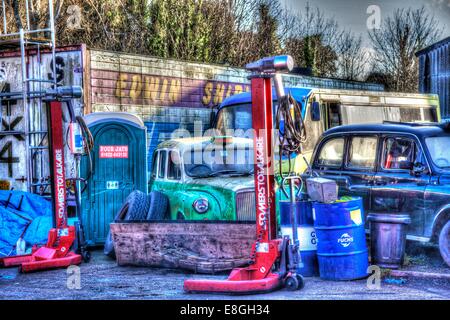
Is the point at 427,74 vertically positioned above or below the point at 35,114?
above

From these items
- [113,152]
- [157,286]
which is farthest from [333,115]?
[157,286]

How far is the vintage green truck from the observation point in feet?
33.7

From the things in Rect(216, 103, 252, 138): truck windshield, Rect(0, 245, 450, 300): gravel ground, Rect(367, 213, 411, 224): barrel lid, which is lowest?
Rect(0, 245, 450, 300): gravel ground

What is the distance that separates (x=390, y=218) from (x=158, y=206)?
3.84m

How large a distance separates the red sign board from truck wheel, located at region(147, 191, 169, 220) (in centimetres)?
210

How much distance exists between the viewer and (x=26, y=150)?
14.2 meters

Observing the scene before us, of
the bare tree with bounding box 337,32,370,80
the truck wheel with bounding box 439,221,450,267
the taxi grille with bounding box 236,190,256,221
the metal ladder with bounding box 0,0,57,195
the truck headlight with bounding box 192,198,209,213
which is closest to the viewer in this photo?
the truck wheel with bounding box 439,221,450,267

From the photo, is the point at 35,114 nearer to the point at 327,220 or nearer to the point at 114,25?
the point at 327,220

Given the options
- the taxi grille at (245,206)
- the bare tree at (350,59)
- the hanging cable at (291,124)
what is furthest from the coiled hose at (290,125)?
the bare tree at (350,59)

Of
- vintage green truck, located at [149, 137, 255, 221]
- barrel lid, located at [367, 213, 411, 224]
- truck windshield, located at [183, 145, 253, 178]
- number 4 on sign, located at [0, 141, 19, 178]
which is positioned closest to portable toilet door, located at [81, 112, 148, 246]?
vintage green truck, located at [149, 137, 255, 221]

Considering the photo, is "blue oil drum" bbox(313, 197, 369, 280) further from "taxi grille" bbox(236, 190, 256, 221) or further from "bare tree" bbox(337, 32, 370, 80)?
"bare tree" bbox(337, 32, 370, 80)

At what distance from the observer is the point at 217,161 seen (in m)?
11.3

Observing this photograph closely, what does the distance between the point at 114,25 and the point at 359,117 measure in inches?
612
